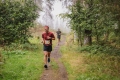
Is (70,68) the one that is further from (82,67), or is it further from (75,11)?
(75,11)

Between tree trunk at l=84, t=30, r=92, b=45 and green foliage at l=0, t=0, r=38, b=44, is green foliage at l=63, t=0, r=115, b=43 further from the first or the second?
green foliage at l=0, t=0, r=38, b=44

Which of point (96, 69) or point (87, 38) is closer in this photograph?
point (96, 69)

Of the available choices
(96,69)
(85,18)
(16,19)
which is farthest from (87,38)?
(96,69)

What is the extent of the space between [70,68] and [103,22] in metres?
5.70

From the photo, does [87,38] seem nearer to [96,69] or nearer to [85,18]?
[85,18]

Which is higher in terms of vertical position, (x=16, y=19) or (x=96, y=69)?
(x=16, y=19)

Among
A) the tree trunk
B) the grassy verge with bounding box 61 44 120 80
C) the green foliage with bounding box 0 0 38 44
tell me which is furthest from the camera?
the tree trunk

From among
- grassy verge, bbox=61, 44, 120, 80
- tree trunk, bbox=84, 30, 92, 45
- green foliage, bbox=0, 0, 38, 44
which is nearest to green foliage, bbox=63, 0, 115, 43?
tree trunk, bbox=84, 30, 92, 45

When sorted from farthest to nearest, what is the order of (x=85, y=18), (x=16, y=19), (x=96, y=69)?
(x=16, y=19) → (x=85, y=18) → (x=96, y=69)

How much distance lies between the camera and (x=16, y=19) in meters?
21.8

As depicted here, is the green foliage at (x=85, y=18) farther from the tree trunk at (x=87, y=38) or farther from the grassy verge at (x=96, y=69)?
the grassy verge at (x=96, y=69)

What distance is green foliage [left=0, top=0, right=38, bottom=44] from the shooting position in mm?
20719

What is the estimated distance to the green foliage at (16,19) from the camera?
68.0ft

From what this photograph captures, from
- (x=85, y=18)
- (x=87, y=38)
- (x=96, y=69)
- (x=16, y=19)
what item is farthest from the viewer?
(x=87, y=38)
